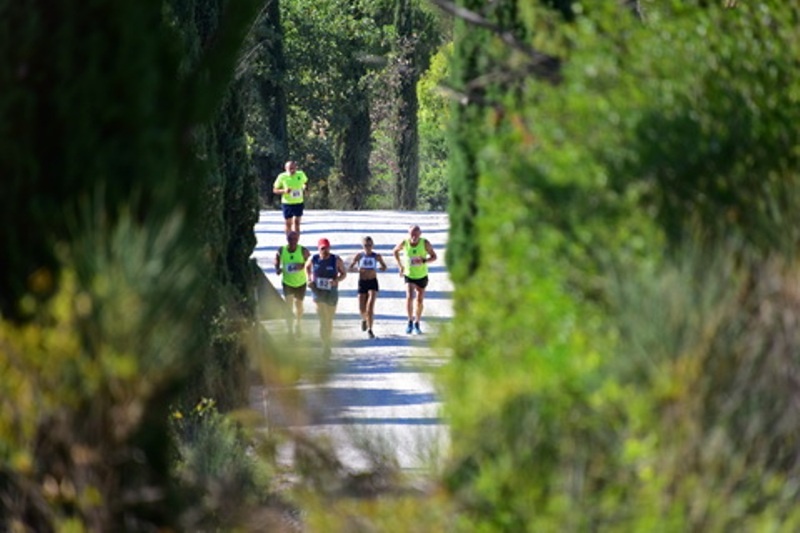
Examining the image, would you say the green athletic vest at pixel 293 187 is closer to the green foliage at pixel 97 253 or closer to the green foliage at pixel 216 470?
the green foliage at pixel 216 470

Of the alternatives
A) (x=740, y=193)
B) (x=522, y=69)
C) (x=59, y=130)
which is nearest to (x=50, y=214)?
(x=59, y=130)

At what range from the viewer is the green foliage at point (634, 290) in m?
5.04

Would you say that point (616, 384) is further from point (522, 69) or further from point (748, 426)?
point (522, 69)

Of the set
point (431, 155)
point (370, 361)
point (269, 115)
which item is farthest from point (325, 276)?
point (431, 155)

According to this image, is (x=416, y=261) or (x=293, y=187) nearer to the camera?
(x=416, y=261)

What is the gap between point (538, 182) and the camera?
5.68 metres

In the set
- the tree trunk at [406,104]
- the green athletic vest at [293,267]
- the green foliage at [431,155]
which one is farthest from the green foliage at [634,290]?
the green foliage at [431,155]

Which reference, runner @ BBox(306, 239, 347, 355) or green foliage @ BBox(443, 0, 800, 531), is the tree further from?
green foliage @ BBox(443, 0, 800, 531)

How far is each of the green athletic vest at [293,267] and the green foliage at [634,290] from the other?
14.9 metres

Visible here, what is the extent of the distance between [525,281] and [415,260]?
17.1 meters

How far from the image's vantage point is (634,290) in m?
5.14

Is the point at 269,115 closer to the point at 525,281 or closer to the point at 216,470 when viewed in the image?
the point at 216,470

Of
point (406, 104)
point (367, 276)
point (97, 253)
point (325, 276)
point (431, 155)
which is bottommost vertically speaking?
point (367, 276)

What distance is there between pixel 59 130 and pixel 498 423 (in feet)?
5.67
